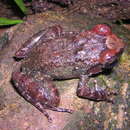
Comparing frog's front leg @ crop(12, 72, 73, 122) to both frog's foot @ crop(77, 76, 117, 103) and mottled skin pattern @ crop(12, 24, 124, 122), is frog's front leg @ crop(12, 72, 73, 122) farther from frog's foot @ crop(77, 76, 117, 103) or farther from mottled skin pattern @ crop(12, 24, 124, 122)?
frog's foot @ crop(77, 76, 117, 103)

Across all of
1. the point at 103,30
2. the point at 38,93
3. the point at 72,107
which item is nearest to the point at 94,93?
the point at 72,107

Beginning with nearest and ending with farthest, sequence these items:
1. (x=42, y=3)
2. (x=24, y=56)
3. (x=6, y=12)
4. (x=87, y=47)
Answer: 1. (x=87, y=47)
2. (x=24, y=56)
3. (x=42, y=3)
4. (x=6, y=12)

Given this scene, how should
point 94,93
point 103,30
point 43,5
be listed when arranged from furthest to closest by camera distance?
1. point 43,5
2. point 103,30
3. point 94,93

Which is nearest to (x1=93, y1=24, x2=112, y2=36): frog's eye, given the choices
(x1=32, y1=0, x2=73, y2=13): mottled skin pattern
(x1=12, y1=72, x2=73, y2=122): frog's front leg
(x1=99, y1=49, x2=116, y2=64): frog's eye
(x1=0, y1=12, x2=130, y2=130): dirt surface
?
(x1=99, y1=49, x2=116, y2=64): frog's eye

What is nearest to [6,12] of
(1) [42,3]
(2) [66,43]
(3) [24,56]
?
(1) [42,3]

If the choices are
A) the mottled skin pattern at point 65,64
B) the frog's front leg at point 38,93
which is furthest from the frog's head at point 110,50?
the frog's front leg at point 38,93

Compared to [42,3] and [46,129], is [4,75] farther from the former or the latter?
[42,3]

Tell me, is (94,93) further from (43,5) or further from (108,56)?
(43,5)
